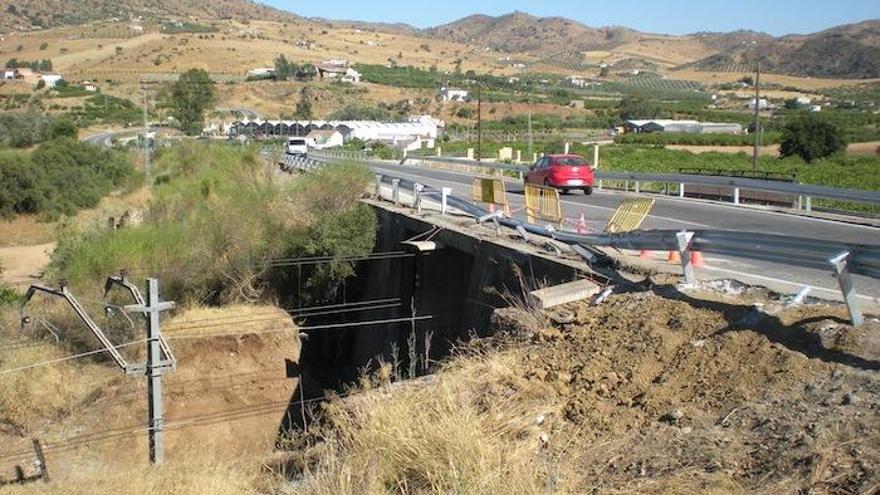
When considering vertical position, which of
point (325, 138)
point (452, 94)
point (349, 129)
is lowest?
point (325, 138)

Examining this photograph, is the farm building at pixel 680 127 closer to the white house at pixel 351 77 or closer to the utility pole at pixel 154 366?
the white house at pixel 351 77

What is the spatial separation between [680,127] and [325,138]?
4723 cm

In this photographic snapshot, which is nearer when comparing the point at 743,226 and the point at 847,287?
the point at 847,287

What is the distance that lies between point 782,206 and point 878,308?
1785 cm

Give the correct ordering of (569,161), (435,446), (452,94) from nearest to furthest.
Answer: (435,446), (569,161), (452,94)

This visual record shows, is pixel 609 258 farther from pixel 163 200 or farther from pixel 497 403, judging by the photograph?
A: pixel 163 200

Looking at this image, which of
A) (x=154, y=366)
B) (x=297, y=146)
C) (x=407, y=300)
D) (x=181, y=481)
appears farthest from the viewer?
(x=297, y=146)

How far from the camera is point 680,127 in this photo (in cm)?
11569

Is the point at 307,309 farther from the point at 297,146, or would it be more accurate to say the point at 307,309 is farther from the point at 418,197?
the point at 297,146

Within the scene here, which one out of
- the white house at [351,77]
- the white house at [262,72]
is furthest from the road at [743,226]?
the white house at [351,77]

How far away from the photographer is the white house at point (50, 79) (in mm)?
140875

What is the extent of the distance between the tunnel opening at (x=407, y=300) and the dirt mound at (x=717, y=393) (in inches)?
133

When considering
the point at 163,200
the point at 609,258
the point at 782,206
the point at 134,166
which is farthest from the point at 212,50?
the point at 609,258

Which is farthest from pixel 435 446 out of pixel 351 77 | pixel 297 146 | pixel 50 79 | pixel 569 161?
pixel 351 77
